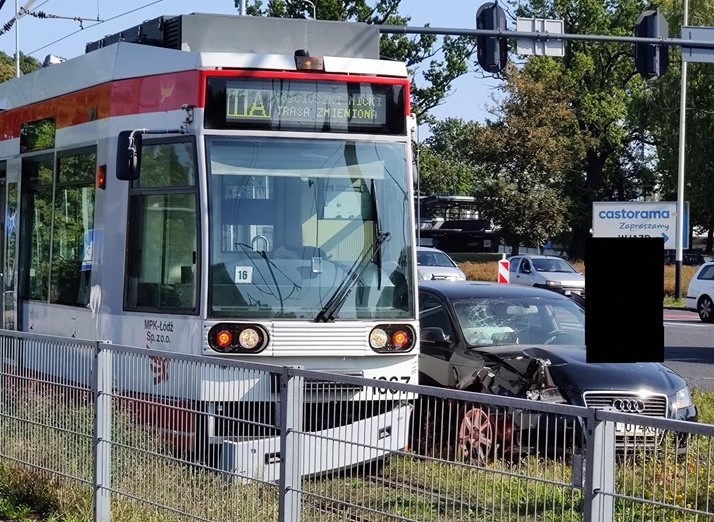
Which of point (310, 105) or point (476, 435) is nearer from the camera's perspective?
point (476, 435)

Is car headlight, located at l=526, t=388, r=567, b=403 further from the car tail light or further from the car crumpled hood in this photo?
the car tail light

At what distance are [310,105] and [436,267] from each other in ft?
88.6

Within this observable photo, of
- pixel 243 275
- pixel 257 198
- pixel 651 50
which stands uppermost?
pixel 651 50

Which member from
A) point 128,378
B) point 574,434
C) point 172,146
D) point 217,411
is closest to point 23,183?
point 172,146

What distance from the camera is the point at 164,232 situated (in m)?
10.3

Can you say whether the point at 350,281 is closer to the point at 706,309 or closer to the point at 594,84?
the point at 706,309

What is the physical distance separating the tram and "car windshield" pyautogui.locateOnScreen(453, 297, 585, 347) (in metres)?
2.03

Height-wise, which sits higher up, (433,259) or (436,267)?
(433,259)

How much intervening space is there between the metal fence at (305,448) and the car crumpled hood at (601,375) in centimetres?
437

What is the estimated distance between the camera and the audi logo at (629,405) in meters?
10.5

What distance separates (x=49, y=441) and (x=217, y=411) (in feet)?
7.52

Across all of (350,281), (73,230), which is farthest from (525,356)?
(73,230)

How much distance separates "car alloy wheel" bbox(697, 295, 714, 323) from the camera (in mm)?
33938

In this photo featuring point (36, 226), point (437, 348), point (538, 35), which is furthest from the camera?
point (538, 35)
